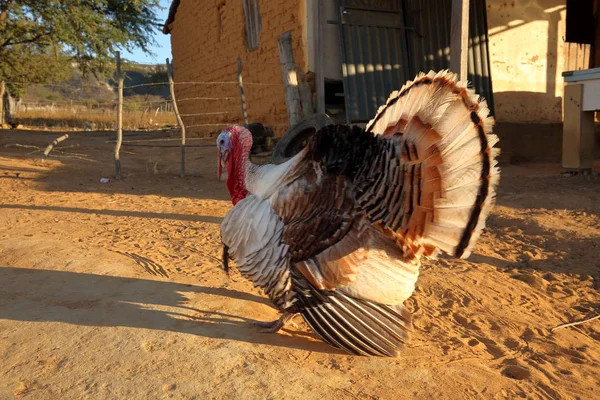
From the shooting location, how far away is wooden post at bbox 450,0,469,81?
7.17 metres

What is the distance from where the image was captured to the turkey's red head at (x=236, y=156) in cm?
357

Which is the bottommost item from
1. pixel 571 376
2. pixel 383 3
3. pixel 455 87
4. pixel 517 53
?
pixel 571 376

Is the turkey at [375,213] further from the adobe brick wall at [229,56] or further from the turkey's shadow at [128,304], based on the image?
the adobe brick wall at [229,56]

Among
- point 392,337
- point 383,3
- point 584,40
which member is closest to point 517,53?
point 584,40

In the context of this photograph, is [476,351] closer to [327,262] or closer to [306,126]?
[327,262]

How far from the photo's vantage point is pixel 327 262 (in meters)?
2.85

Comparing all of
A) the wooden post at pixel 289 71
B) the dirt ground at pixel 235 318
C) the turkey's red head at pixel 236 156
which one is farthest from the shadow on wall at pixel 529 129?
the turkey's red head at pixel 236 156

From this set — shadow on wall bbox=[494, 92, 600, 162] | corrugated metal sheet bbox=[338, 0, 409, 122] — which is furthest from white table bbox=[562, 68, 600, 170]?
corrugated metal sheet bbox=[338, 0, 409, 122]

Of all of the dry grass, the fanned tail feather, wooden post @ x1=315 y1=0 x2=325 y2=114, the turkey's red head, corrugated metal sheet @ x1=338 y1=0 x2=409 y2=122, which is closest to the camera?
the fanned tail feather

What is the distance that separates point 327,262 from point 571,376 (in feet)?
4.93

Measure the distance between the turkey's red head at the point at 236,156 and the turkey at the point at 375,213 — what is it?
1.52ft

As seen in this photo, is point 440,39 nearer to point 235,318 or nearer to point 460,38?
point 460,38

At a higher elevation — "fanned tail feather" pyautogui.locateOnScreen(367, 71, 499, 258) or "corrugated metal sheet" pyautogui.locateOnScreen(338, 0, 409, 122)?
"corrugated metal sheet" pyautogui.locateOnScreen(338, 0, 409, 122)

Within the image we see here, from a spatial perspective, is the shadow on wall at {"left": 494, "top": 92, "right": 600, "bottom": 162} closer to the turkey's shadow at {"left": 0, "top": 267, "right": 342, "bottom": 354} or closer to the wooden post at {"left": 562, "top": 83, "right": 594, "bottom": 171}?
the wooden post at {"left": 562, "top": 83, "right": 594, "bottom": 171}
